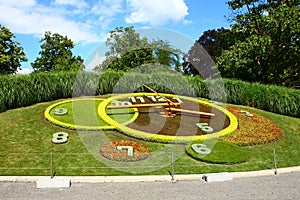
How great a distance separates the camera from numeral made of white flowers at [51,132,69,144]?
41.6 ft

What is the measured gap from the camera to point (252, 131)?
15.3 m

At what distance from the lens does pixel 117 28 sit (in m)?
38.7

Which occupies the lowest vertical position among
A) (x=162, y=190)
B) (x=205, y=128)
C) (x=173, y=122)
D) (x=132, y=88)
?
(x=162, y=190)

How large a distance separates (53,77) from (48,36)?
29.6m

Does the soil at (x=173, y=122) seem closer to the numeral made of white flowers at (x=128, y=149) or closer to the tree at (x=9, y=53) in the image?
the numeral made of white flowers at (x=128, y=149)

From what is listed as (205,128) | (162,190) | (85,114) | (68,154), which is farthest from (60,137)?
(205,128)

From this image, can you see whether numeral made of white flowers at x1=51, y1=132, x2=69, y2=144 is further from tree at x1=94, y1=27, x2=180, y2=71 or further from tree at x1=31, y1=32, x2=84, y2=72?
tree at x1=31, y1=32, x2=84, y2=72

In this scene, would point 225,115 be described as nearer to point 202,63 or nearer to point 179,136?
point 179,136

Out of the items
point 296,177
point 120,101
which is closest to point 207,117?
point 120,101

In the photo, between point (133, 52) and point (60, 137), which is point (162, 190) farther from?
point (133, 52)

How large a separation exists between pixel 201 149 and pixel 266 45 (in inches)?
658

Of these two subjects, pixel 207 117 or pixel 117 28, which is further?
pixel 117 28

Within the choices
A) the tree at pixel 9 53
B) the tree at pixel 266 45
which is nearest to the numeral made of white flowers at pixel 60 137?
the tree at pixel 266 45

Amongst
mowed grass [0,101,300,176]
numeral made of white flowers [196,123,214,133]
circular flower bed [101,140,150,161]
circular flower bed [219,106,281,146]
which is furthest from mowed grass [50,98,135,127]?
circular flower bed [219,106,281,146]
